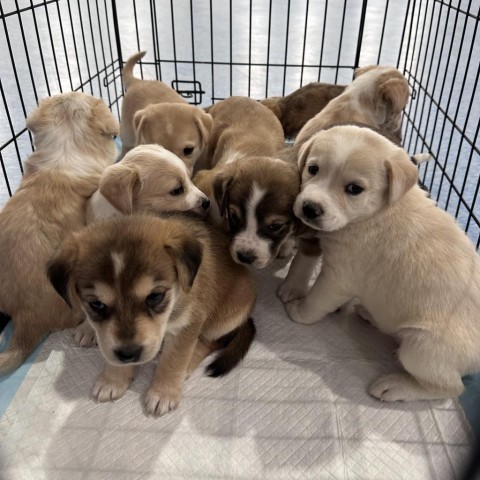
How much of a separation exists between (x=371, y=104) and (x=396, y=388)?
1867 millimetres

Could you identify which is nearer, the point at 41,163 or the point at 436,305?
Result: the point at 436,305

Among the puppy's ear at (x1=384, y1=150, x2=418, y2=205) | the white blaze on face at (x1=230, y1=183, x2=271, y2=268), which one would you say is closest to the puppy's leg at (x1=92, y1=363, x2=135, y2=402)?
the white blaze on face at (x1=230, y1=183, x2=271, y2=268)

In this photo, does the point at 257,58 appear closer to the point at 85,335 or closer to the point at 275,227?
the point at 275,227

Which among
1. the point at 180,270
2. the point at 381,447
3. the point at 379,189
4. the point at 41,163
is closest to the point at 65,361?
the point at 180,270

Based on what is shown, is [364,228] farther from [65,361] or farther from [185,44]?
[185,44]

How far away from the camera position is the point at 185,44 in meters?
7.77

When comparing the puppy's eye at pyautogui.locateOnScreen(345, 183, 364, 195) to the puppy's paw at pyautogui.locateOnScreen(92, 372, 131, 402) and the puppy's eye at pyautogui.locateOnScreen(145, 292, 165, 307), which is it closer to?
the puppy's eye at pyautogui.locateOnScreen(145, 292, 165, 307)

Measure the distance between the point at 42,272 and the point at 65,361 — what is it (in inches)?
17.0

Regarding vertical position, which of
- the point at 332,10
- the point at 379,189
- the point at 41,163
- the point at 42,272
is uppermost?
the point at 379,189

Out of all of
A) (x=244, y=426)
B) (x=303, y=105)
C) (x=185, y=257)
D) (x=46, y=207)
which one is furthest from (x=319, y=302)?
(x=303, y=105)

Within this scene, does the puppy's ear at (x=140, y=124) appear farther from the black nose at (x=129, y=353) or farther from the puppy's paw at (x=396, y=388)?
the puppy's paw at (x=396, y=388)

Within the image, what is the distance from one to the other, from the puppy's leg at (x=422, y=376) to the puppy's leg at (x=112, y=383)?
1.07 m

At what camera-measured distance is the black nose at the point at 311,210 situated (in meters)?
1.92

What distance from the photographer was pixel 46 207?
2252 mm
